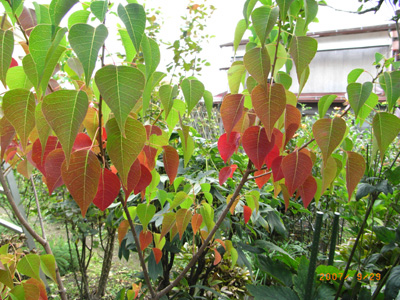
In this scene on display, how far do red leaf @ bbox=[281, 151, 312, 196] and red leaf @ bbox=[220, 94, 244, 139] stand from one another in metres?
0.11

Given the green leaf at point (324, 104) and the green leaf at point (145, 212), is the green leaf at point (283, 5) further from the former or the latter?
the green leaf at point (145, 212)

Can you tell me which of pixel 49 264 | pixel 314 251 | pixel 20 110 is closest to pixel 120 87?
pixel 20 110

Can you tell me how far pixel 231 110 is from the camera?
55cm

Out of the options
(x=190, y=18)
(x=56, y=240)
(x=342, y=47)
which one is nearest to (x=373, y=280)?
(x=190, y=18)

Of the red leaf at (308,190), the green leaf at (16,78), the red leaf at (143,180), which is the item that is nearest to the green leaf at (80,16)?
the green leaf at (16,78)

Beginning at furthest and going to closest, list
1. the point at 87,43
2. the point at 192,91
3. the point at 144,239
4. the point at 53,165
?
the point at 144,239, the point at 192,91, the point at 53,165, the point at 87,43

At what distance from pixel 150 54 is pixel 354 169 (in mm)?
426

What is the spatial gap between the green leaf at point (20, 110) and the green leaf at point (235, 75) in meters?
0.35

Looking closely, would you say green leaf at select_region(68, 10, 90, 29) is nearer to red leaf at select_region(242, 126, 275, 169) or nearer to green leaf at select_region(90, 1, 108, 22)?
green leaf at select_region(90, 1, 108, 22)

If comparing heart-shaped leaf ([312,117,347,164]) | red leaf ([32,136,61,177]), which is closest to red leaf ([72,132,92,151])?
red leaf ([32,136,61,177])

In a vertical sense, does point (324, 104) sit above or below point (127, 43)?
below

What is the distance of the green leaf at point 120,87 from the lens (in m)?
0.35

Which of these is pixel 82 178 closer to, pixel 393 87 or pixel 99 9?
pixel 99 9

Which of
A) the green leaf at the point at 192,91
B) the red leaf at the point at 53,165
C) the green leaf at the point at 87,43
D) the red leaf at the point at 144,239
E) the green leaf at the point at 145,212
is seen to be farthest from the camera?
the red leaf at the point at 144,239
